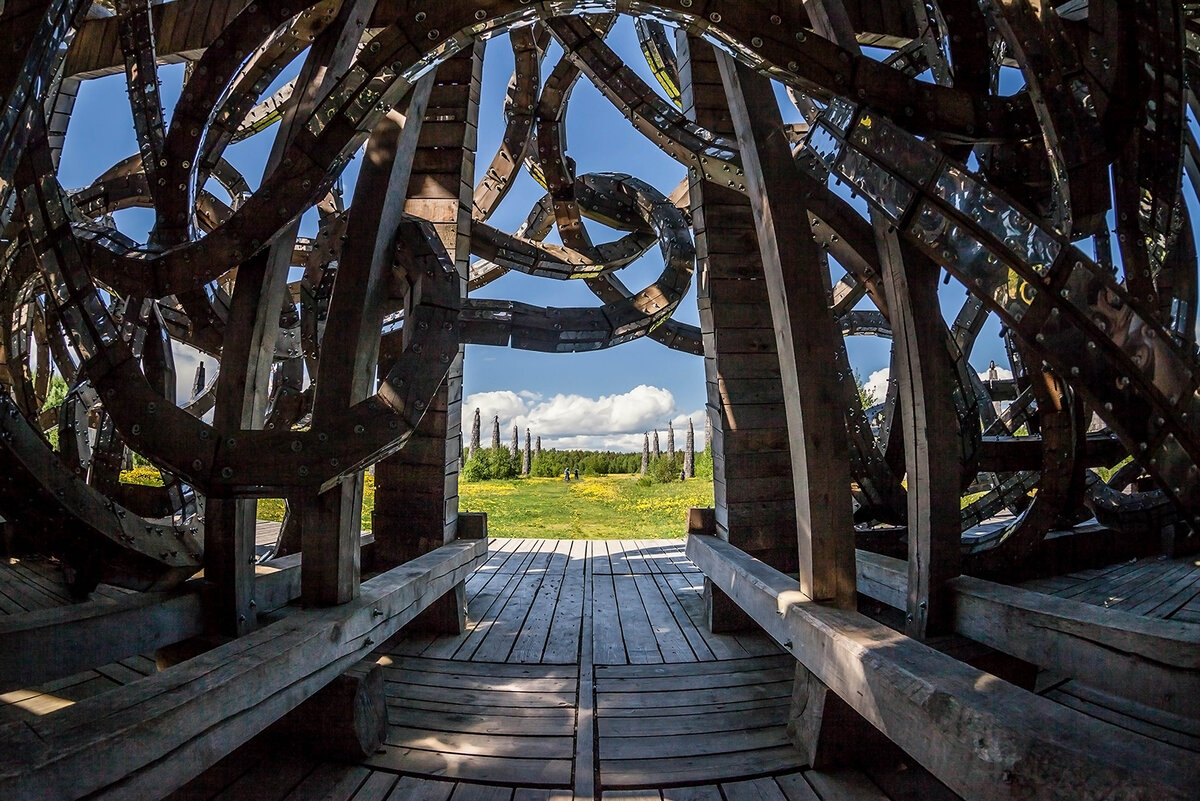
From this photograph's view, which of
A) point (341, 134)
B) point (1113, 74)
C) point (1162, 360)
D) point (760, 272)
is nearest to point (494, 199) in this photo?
point (760, 272)

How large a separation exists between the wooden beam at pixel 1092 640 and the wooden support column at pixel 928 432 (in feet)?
0.30

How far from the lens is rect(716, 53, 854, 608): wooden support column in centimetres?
202

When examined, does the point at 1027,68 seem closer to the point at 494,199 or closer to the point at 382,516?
the point at 382,516

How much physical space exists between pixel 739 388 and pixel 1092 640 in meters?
2.04

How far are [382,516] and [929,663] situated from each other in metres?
2.98

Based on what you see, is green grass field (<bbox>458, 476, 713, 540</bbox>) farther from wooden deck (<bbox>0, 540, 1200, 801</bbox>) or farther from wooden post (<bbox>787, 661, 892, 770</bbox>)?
wooden post (<bbox>787, 661, 892, 770</bbox>)

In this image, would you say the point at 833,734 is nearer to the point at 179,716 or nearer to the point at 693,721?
the point at 693,721

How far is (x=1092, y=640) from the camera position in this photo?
171 cm

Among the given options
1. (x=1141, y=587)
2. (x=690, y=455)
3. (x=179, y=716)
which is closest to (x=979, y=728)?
(x=179, y=716)

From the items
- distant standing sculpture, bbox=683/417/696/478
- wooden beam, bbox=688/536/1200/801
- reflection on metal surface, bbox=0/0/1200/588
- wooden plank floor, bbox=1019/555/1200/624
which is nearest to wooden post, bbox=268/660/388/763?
reflection on metal surface, bbox=0/0/1200/588

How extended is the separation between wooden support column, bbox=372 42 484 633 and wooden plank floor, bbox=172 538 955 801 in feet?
1.79

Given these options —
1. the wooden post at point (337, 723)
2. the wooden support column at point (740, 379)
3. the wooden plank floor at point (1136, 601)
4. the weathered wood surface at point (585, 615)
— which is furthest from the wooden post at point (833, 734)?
the wooden post at point (337, 723)

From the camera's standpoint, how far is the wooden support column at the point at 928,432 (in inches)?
83.7

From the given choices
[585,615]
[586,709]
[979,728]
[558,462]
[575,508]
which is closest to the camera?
[979,728]
